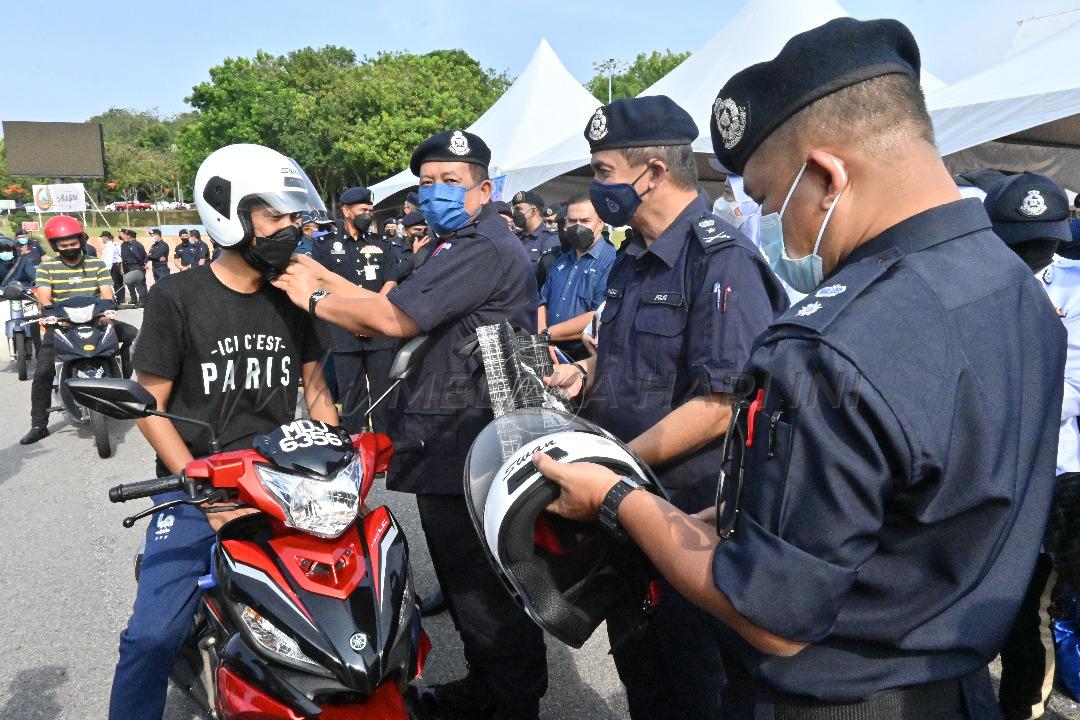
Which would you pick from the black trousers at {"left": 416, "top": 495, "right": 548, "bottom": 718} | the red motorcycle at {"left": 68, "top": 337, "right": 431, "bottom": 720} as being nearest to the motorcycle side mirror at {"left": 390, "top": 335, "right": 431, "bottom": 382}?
the red motorcycle at {"left": 68, "top": 337, "right": 431, "bottom": 720}

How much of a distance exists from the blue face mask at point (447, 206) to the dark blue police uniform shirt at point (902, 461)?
1.88m

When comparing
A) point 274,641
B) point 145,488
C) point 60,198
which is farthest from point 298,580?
point 60,198

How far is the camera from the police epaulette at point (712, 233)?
2.09 m

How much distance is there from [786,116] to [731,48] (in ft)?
39.4

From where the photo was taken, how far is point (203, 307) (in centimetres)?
238

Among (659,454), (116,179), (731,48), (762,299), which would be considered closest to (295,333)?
(659,454)

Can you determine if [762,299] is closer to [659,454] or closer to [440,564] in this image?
[659,454]

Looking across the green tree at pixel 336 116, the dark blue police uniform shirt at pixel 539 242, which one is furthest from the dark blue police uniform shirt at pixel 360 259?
the green tree at pixel 336 116

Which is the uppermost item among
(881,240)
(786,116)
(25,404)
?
(786,116)

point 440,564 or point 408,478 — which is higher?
point 408,478

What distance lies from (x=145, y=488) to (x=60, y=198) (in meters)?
36.5

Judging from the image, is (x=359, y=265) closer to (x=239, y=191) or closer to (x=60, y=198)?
(x=239, y=191)

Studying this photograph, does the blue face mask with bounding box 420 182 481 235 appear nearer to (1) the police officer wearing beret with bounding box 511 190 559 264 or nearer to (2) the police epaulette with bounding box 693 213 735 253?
(2) the police epaulette with bounding box 693 213 735 253

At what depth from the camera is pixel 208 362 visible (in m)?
2.37
